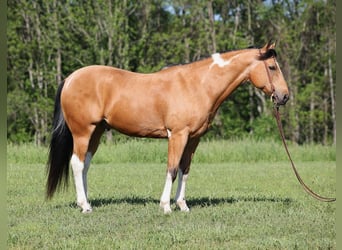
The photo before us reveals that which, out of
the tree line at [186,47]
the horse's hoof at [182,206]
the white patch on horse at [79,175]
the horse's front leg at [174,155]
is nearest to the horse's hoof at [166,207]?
the horse's front leg at [174,155]

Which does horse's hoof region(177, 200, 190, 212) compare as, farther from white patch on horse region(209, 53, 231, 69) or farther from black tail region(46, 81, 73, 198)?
white patch on horse region(209, 53, 231, 69)

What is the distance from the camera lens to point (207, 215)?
20.8 ft

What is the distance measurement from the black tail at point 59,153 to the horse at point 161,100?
0.04 feet

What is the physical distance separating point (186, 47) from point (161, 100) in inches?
826

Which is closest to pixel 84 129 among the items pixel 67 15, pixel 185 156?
pixel 185 156

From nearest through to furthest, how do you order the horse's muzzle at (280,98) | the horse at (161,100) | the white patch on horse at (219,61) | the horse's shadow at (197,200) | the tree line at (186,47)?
1. the horse at (161,100)
2. the horse's muzzle at (280,98)
3. the white patch on horse at (219,61)
4. the horse's shadow at (197,200)
5. the tree line at (186,47)

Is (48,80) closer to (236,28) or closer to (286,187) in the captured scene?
(236,28)

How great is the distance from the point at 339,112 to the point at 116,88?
18.8 feet

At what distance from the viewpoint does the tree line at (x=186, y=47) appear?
26250 millimetres

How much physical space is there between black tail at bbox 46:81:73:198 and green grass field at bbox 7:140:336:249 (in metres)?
0.35

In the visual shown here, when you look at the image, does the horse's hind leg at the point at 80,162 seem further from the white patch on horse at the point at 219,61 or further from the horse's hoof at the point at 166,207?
the white patch on horse at the point at 219,61

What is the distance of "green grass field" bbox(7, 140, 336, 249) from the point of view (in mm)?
4824

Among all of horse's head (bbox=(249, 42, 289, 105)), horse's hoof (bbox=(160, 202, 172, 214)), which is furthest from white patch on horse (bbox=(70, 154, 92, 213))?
horse's head (bbox=(249, 42, 289, 105))

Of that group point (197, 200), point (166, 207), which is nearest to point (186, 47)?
point (197, 200)
